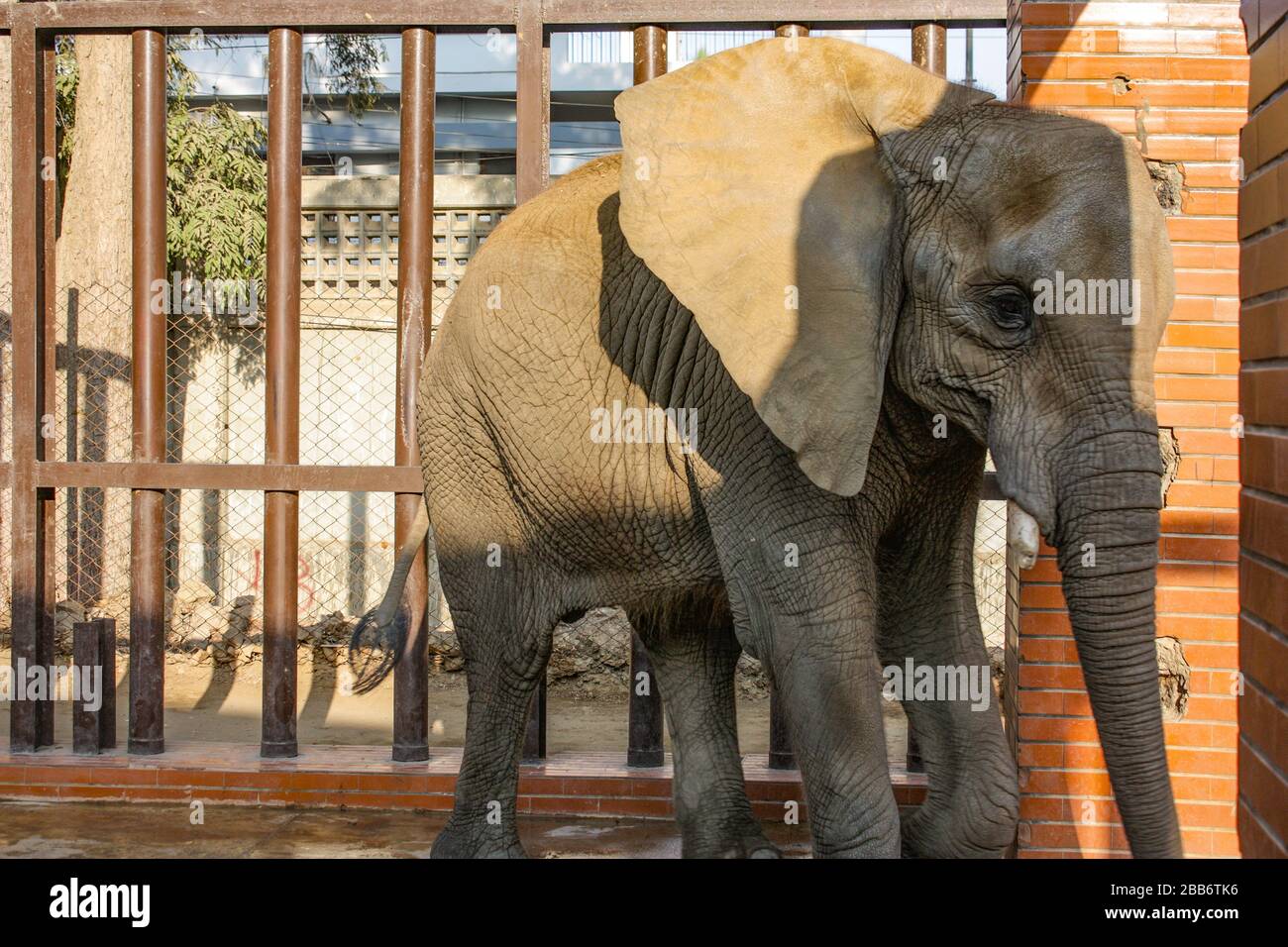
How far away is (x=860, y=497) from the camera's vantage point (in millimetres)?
3598

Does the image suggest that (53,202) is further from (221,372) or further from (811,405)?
(221,372)

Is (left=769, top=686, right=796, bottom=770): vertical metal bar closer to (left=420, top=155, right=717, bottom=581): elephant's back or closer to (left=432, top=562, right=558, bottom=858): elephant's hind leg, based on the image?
(left=432, top=562, right=558, bottom=858): elephant's hind leg

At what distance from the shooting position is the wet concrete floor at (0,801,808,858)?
4988 mm

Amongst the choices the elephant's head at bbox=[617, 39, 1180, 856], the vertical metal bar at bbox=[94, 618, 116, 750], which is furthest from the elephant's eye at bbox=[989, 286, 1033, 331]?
the vertical metal bar at bbox=[94, 618, 116, 750]

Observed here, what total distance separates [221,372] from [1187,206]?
29.3 ft

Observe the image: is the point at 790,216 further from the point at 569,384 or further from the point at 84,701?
the point at 84,701

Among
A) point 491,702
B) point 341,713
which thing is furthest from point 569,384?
point 341,713

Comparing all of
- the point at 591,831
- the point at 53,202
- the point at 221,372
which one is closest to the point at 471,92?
the point at 221,372

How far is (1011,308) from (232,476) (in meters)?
3.44

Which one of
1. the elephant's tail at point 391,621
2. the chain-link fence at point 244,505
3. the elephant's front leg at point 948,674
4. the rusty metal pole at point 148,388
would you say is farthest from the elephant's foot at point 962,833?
the chain-link fence at point 244,505

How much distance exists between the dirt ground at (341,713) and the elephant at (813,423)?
329 cm

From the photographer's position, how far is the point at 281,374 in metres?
5.65
